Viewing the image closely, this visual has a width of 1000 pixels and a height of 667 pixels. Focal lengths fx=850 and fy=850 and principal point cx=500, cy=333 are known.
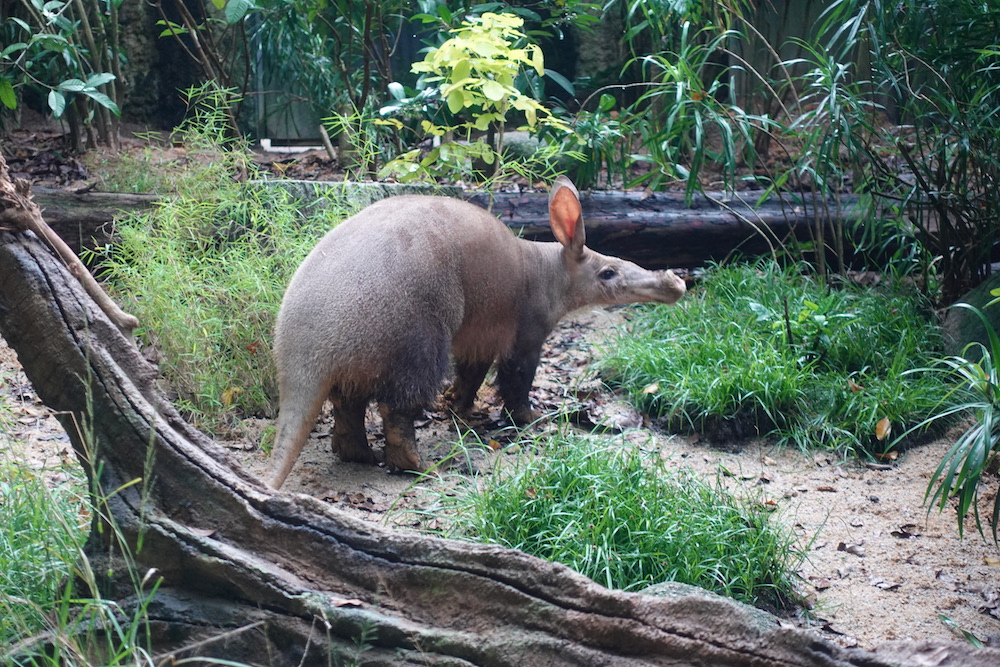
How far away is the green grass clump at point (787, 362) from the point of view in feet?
15.8

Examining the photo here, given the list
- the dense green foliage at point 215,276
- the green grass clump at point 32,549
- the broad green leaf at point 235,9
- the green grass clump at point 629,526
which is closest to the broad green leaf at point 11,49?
the dense green foliage at point 215,276

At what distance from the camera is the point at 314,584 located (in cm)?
220

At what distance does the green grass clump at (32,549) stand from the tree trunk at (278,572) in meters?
0.21

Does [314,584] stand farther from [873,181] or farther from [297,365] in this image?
[873,181]

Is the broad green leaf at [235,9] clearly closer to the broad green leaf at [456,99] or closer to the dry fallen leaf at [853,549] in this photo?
the broad green leaf at [456,99]

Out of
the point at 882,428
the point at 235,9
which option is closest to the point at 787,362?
the point at 882,428

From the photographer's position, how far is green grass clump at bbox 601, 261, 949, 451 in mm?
4809

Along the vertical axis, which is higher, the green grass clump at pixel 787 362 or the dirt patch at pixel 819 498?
the green grass clump at pixel 787 362

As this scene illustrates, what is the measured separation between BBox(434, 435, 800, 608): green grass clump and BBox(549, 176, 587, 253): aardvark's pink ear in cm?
197

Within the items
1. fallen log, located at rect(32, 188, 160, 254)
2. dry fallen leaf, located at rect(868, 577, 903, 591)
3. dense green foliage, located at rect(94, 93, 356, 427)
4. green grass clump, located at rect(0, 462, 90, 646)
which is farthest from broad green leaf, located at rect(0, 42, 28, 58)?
dry fallen leaf, located at rect(868, 577, 903, 591)

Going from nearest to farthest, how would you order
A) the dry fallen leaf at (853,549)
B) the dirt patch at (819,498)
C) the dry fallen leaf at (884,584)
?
the dirt patch at (819,498) < the dry fallen leaf at (884,584) < the dry fallen leaf at (853,549)

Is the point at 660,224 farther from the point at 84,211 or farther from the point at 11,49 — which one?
the point at 11,49

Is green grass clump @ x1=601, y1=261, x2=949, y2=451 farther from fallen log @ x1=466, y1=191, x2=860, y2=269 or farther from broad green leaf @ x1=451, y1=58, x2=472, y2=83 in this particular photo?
broad green leaf @ x1=451, y1=58, x2=472, y2=83

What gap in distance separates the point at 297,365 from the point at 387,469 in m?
0.81
